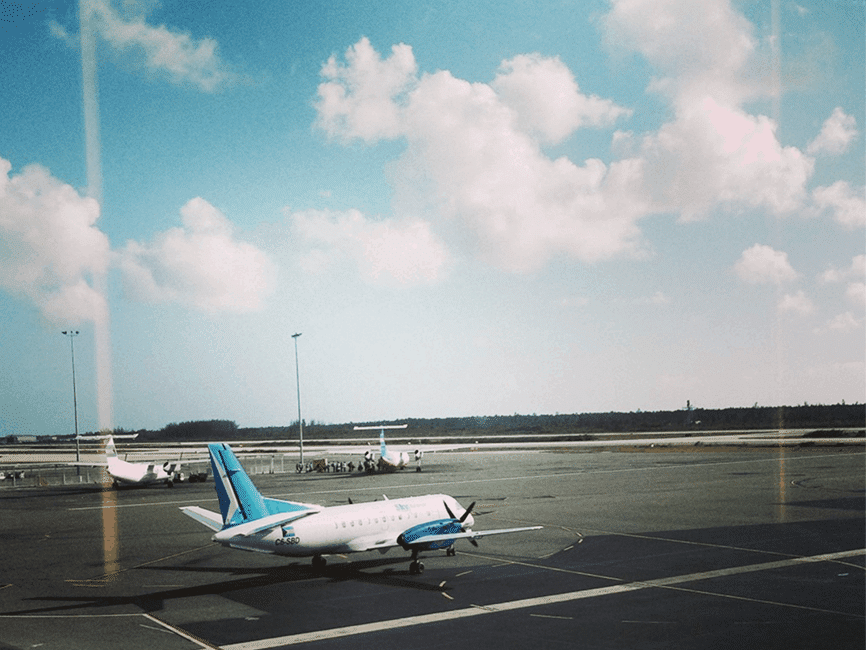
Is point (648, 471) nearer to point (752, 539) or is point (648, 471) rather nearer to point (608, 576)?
point (752, 539)

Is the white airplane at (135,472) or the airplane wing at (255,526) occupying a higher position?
the airplane wing at (255,526)

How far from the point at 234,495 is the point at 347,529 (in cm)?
532

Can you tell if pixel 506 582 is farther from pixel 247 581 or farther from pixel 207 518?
pixel 207 518

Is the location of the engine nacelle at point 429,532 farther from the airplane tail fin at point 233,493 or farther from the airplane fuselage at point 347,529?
Answer: the airplane tail fin at point 233,493

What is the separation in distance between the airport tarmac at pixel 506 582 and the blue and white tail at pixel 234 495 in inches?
119

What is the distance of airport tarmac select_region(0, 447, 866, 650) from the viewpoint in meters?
23.0

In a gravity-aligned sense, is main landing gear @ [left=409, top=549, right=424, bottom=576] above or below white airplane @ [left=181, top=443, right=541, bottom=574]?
below

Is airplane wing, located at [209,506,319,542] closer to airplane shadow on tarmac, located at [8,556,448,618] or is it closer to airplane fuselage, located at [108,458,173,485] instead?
airplane shadow on tarmac, located at [8,556,448,618]

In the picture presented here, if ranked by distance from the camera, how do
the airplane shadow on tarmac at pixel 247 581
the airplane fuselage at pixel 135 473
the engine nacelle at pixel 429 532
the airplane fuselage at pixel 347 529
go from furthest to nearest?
1. the airplane fuselage at pixel 135 473
2. the engine nacelle at pixel 429 532
3. the airplane fuselage at pixel 347 529
4. the airplane shadow on tarmac at pixel 247 581

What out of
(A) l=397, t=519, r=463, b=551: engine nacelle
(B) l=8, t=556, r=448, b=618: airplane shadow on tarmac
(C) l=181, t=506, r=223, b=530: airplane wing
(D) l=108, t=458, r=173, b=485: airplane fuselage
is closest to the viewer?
(B) l=8, t=556, r=448, b=618: airplane shadow on tarmac

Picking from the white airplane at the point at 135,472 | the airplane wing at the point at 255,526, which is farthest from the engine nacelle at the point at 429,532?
the white airplane at the point at 135,472

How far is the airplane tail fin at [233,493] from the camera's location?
31.4 metres

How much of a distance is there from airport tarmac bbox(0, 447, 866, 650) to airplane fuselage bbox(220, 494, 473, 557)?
1496mm

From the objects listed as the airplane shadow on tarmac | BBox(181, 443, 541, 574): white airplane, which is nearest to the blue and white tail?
BBox(181, 443, 541, 574): white airplane
